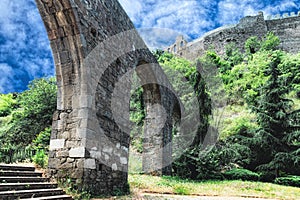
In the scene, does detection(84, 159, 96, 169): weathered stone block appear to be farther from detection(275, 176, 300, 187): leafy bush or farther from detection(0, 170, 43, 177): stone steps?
detection(275, 176, 300, 187): leafy bush

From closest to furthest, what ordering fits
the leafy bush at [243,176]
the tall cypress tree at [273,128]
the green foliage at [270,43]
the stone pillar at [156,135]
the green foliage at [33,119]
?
the leafy bush at [243,176] → the tall cypress tree at [273,128] → the stone pillar at [156,135] → the green foliage at [33,119] → the green foliage at [270,43]

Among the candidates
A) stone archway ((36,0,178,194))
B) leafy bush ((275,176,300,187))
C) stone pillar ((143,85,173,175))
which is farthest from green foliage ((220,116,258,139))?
stone archway ((36,0,178,194))

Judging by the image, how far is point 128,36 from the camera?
7.74m

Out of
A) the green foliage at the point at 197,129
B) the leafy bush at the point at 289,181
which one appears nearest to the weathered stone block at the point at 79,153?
the green foliage at the point at 197,129

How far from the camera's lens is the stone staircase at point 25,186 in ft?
13.2

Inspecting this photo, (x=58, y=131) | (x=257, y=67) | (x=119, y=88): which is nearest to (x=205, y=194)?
(x=119, y=88)

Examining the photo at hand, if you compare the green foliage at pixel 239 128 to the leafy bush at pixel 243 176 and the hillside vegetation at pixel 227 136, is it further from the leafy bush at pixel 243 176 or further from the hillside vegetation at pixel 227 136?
the leafy bush at pixel 243 176

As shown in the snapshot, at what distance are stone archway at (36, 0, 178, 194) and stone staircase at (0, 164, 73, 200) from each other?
1.07 ft

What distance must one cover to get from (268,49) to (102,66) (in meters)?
22.6

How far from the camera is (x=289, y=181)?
9125 millimetres

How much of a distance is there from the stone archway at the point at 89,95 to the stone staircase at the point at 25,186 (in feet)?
1.07

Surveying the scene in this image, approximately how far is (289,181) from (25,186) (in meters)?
8.53

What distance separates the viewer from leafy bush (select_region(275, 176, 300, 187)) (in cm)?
897

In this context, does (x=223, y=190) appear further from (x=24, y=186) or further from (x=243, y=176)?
(x=24, y=186)
